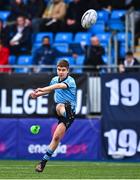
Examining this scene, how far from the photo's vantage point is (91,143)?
20.3 metres

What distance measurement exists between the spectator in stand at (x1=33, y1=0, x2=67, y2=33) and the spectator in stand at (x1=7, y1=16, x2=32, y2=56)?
0.65 meters

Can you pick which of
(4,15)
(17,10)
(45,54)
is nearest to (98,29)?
(17,10)

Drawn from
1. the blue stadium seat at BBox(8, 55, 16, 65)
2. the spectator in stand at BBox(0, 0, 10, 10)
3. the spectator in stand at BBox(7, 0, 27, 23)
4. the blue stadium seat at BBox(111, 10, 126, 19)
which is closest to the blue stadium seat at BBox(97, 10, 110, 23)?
the blue stadium seat at BBox(111, 10, 126, 19)

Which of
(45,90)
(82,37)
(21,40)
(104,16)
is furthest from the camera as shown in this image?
(104,16)

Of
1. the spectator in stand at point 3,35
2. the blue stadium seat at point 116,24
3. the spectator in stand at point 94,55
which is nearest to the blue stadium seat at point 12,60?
the spectator in stand at point 3,35

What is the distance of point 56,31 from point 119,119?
5.93 m

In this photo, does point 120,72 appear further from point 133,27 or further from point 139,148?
point 133,27

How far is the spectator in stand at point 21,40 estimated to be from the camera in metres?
24.2

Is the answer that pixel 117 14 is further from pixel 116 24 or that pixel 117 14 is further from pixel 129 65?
pixel 129 65

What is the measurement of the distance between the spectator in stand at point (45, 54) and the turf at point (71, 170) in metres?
4.50

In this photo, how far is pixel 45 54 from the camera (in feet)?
74.0

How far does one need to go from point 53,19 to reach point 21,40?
4.42 ft

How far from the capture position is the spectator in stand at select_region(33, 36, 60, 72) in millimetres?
22547

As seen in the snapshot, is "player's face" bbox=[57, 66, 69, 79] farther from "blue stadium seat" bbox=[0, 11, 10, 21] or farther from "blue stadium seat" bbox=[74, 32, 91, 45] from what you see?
"blue stadium seat" bbox=[0, 11, 10, 21]
